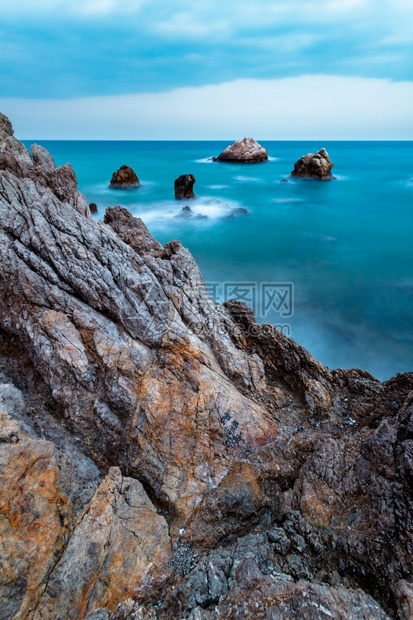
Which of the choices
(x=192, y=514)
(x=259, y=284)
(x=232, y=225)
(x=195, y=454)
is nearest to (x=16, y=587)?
(x=192, y=514)

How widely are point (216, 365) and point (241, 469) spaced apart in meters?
3.10

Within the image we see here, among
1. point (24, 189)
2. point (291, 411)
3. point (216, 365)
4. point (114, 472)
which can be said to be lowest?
point (291, 411)

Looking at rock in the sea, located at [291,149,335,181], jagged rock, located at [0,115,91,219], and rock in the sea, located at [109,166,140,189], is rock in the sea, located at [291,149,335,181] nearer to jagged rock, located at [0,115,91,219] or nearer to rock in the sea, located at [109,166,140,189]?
rock in the sea, located at [109,166,140,189]

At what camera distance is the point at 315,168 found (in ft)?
173

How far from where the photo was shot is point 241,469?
8812mm

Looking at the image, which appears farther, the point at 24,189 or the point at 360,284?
the point at 360,284

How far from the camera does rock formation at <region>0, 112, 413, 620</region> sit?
6270mm

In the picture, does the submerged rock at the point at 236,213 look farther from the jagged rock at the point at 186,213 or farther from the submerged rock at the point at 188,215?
the jagged rock at the point at 186,213

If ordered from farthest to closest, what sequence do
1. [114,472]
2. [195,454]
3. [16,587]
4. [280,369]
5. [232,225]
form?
[232,225], [280,369], [195,454], [114,472], [16,587]

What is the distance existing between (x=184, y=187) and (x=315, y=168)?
83.9ft

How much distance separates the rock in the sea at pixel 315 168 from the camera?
5244 cm

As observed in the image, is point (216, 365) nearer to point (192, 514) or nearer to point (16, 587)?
point (192, 514)

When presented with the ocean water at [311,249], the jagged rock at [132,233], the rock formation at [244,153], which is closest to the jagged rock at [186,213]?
the ocean water at [311,249]

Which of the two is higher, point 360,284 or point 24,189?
point 24,189
